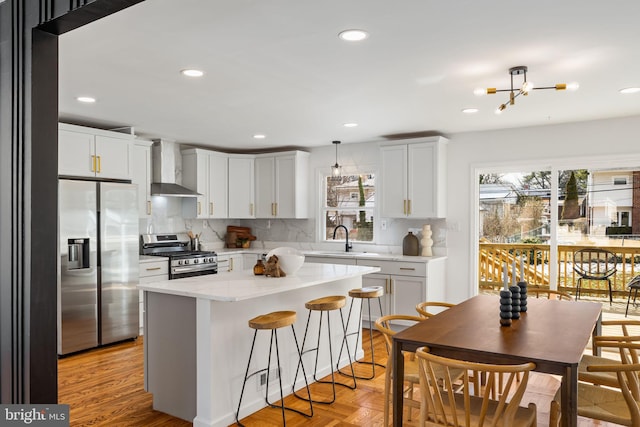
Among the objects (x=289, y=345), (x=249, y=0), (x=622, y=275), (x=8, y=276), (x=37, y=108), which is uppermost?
(x=249, y=0)

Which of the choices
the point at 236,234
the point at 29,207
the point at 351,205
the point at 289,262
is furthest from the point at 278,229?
the point at 29,207

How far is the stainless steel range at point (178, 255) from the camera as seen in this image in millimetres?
5664

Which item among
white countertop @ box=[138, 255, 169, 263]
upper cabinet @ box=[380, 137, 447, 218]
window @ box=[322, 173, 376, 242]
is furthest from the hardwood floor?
window @ box=[322, 173, 376, 242]

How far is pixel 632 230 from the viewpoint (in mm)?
4945

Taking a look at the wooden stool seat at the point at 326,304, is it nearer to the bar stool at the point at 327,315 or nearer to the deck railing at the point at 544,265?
the bar stool at the point at 327,315

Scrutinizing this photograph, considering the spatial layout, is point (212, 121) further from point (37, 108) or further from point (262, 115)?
point (37, 108)

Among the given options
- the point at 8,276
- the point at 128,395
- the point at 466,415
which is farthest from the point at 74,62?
the point at 466,415

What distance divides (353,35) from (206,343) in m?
2.03

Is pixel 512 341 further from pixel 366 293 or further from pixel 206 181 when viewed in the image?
pixel 206 181

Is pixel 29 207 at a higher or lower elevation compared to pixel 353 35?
lower

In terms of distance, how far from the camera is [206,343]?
3070 mm

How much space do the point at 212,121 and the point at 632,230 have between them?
439cm

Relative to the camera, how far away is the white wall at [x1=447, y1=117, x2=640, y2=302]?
4953 millimetres

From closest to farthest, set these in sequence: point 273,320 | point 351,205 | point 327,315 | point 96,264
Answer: point 273,320, point 327,315, point 96,264, point 351,205
